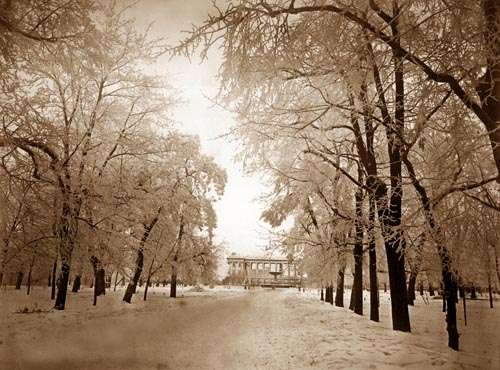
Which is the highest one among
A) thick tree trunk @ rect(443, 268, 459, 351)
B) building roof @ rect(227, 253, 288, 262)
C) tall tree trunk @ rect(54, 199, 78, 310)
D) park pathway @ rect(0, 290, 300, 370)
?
building roof @ rect(227, 253, 288, 262)

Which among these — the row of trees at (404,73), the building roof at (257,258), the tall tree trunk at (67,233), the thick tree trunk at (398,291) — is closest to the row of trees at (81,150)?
the tall tree trunk at (67,233)

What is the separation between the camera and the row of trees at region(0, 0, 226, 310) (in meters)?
6.31

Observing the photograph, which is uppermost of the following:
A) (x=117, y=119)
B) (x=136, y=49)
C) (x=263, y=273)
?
(x=136, y=49)

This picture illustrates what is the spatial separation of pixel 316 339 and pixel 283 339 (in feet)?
2.89

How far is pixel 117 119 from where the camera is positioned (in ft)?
48.1

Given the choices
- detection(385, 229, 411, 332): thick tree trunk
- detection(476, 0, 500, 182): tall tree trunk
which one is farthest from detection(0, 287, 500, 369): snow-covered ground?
detection(476, 0, 500, 182): tall tree trunk

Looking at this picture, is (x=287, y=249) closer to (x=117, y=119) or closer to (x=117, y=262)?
(x=117, y=262)

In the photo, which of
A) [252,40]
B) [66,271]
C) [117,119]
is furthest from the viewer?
[117,119]

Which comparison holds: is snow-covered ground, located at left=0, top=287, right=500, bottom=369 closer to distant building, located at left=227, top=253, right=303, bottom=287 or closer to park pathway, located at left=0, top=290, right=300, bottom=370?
park pathway, located at left=0, top=290, right=300, bottom=370

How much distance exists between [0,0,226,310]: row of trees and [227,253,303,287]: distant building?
5099 centimetres

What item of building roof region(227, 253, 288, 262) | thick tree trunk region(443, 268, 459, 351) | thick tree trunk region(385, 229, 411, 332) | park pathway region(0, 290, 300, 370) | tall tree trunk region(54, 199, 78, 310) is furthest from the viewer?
building roof region(227, 253, 288, 262)

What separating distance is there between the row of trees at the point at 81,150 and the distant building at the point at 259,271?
50990 millimetres

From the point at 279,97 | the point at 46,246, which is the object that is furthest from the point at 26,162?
the point at 279,97

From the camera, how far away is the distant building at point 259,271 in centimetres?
7306
